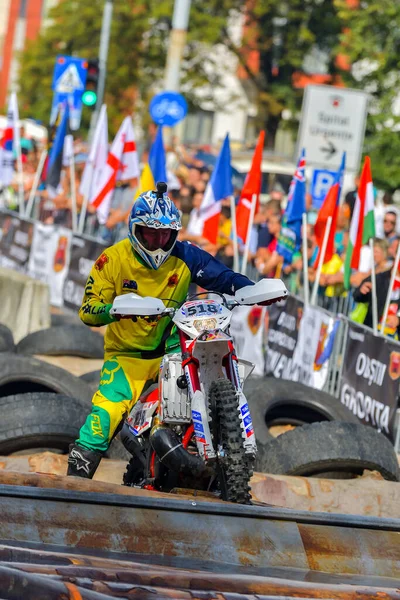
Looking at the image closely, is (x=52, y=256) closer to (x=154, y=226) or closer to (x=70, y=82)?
(x=70, y=82)

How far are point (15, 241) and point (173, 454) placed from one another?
51.3ft

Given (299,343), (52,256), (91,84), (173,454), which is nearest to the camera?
(173,454)

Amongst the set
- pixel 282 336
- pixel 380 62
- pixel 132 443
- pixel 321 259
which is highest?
pixel 380 62

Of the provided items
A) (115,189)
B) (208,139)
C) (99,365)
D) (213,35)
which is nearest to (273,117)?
(213,35)

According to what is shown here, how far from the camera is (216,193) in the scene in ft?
48.0

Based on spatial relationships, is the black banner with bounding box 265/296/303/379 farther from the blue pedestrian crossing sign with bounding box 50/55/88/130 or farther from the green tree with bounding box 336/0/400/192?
the green tree with bounding box 336/0/400/192

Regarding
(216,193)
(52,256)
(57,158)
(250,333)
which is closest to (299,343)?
(250,333)

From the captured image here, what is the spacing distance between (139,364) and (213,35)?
37.6 meters

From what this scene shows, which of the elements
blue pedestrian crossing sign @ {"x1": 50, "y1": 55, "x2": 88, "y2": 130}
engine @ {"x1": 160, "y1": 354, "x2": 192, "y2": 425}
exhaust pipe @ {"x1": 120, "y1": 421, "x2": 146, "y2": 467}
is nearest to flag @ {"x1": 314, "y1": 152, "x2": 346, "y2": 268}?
exhaust pipe @ {"x1": 120, "y1": 421, "x2": 146, "y2": 467}

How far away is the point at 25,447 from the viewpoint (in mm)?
7434

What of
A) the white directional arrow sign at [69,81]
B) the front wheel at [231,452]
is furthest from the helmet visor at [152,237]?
the white directional arrow sign at [69,81]

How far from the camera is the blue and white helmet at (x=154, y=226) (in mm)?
6340

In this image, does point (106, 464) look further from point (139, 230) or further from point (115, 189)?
point (115, 189)

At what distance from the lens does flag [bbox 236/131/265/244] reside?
46.1 feet
